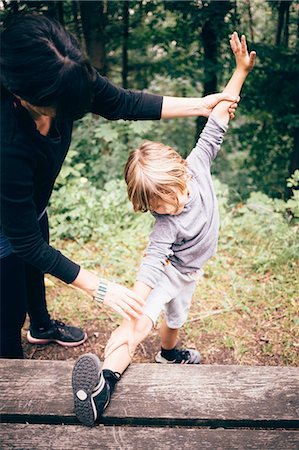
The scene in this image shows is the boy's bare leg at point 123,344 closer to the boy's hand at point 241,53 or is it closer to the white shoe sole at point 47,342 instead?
the white shoe sole at point 47,342

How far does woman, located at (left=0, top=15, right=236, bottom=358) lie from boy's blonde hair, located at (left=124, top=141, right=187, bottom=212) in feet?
1.00

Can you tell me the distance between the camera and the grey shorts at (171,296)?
6.43 feet

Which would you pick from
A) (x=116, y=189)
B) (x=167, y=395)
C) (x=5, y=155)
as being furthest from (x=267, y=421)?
(x=116, y=189)

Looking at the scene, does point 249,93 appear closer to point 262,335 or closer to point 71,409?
point 262,335

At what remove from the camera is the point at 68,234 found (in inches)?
152

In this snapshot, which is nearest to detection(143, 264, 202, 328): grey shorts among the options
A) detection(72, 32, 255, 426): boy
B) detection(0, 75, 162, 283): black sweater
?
detection(72, 32, 255, 426): boy

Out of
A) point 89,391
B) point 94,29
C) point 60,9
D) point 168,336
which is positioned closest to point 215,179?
point 94,29

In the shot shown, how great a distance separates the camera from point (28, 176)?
1.51 m

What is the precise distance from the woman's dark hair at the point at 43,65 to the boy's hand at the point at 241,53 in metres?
1.00

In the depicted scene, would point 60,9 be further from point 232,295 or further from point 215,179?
point 232,295

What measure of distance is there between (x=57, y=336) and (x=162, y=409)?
1.19 meters

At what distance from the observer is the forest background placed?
2820 millimetres

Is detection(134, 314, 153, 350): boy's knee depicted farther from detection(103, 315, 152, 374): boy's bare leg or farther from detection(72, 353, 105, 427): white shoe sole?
detection(72, 353, 105, 427): white shoe sole

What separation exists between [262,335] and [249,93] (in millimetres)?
4630
